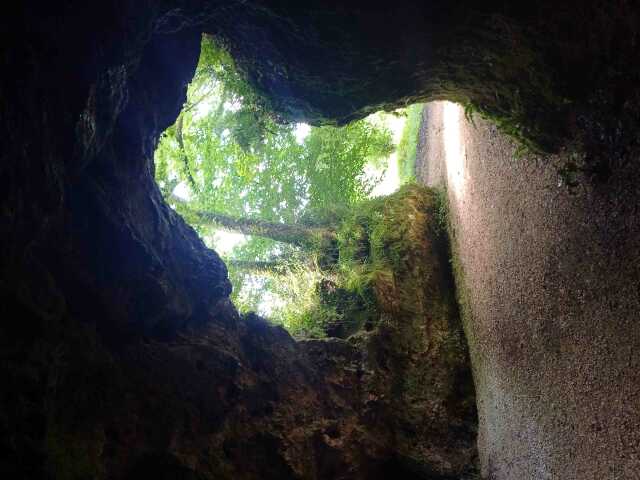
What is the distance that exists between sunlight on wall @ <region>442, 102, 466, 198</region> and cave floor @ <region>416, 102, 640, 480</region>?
0.99ft

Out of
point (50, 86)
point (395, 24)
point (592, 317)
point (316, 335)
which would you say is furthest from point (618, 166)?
point (316, 335)

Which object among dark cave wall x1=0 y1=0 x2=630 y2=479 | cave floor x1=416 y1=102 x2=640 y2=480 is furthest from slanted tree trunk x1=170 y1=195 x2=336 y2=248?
dark cave wall x1=0 y1=0 x2=630 y2=479

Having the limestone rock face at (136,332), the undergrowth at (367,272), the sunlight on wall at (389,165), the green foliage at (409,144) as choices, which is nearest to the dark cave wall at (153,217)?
the limestone rock face at (136,332)

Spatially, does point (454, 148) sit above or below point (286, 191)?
below

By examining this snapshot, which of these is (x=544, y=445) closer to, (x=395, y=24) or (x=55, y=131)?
(x=395, y=24)

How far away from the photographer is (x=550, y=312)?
14.3ft

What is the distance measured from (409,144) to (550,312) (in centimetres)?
916

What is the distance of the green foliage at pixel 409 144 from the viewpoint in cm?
1227

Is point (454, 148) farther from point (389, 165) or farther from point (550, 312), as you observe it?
point (389, 165)

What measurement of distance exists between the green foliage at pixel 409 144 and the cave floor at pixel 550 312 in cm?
529

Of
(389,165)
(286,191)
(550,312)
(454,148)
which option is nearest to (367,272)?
(454,148)

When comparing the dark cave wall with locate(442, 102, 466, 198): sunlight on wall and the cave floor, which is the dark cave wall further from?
locate(442, 102, 466, 198): sunlight on wall

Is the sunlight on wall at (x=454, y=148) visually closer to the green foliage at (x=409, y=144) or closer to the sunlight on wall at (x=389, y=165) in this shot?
the green foliage at (x=409, y=144)

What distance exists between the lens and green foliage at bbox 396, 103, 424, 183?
1227cm
